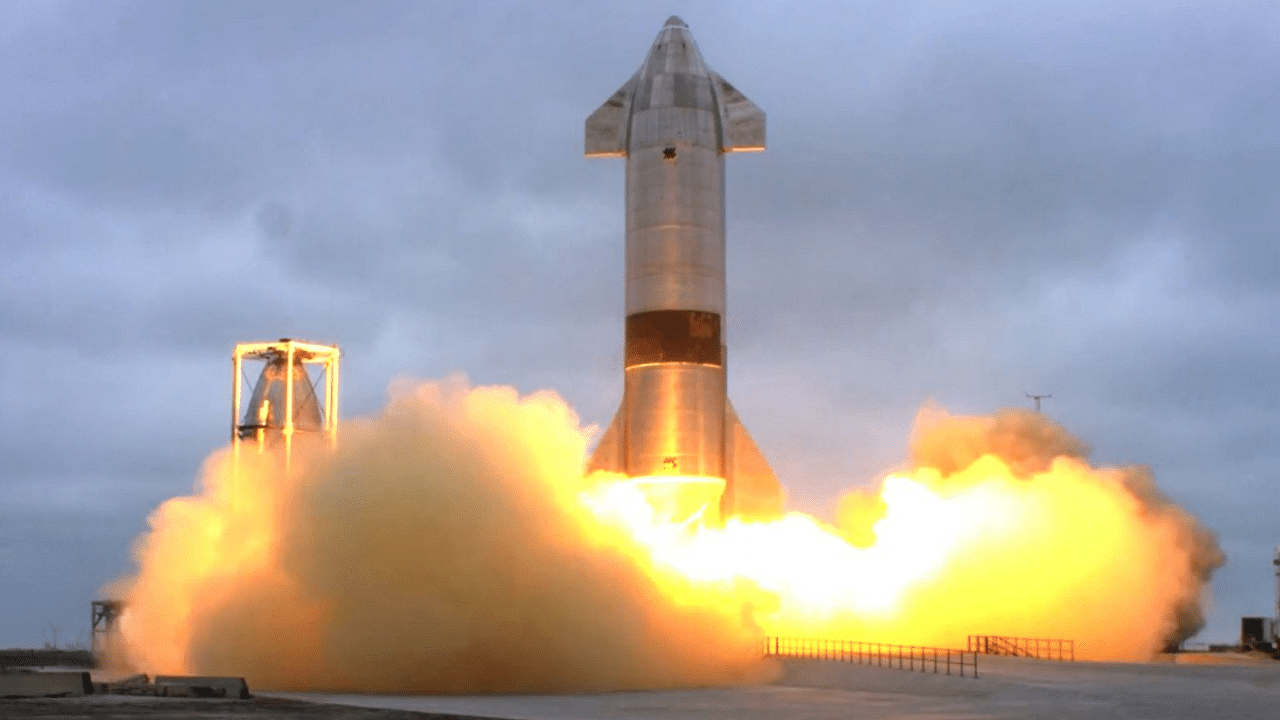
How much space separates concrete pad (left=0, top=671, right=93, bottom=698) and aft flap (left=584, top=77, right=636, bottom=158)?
84.9ft

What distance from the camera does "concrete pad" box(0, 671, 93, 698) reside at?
139 feet

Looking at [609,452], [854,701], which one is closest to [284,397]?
[609,452]

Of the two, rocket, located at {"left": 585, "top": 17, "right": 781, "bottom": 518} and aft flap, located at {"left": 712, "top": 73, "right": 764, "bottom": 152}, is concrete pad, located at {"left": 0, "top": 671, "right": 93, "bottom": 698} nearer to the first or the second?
rocket, located at {"left": 585, "top": 17, "right": 781, "bottom": 518}

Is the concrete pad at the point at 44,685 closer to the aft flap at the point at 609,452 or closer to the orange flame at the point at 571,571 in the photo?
the orange flame at the point at 571,571

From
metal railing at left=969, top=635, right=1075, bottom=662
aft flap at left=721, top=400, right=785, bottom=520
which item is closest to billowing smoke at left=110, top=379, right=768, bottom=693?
aft flap at left=721, top=400, right=785, bottom=520

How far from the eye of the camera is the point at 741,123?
195ft

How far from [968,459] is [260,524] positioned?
97.7 feet

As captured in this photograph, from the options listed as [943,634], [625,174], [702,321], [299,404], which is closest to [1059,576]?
[943,634]

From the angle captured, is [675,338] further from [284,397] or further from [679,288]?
[284,397]

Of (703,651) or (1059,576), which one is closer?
(703,651)

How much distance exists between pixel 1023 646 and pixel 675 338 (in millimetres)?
17506

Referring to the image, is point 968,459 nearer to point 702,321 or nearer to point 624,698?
point 702,321

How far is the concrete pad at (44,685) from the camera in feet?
139

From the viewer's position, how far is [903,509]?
209ft
